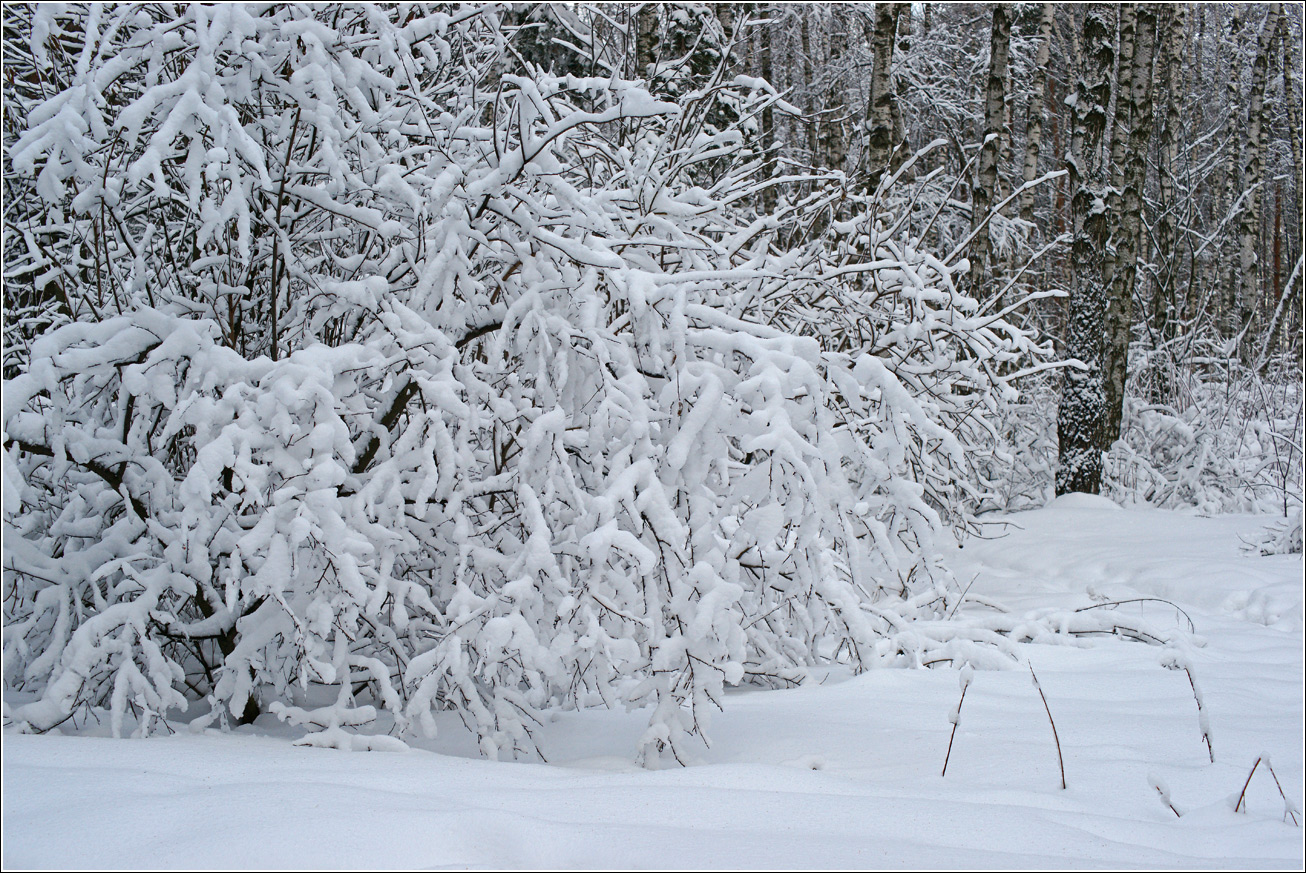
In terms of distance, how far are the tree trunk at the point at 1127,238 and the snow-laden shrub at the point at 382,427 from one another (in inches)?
212

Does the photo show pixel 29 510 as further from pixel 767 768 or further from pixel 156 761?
pixel 767 768

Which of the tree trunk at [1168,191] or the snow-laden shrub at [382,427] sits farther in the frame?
the tree trunk at [1168,191]

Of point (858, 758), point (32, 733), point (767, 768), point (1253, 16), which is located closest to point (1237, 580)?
point (858, 758)

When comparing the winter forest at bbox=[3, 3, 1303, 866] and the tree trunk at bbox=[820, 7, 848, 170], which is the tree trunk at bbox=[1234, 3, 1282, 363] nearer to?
the tree trunk at bbox=[820, 7, 848, 170]

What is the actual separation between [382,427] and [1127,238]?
23.7 feet

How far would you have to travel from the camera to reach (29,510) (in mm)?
2676

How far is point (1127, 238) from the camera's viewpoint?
762 centimetres

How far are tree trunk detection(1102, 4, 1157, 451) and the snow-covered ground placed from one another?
484cm

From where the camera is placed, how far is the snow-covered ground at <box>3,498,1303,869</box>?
1.41 meters

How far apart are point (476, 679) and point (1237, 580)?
3.79 m

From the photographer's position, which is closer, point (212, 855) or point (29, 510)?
point (212, 855)

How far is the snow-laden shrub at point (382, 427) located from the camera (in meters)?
2.22

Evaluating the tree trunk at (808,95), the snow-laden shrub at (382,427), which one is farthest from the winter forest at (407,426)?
the tree trunk at (808,95)

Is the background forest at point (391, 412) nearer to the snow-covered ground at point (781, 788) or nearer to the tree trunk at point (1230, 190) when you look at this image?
the snow-covered ground at point (781, 788)
